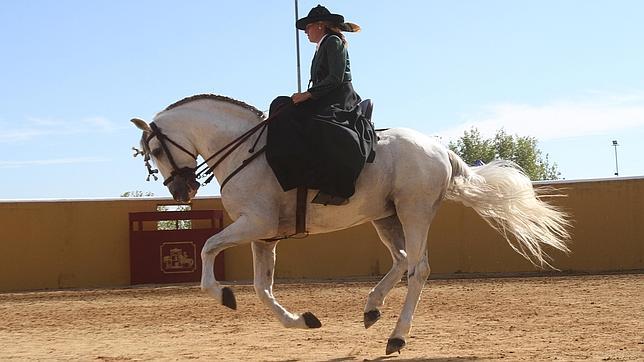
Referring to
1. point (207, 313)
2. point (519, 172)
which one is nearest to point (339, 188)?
point (519, 172)

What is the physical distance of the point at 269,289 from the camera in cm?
760

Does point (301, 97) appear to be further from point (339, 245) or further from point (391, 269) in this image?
point (339, 245)

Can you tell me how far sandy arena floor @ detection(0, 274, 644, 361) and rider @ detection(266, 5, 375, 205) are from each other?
4.89 ft

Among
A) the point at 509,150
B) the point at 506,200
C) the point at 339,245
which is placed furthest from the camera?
the point at 509,150

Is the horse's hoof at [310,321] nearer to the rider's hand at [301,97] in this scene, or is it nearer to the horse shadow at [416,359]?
the horse shadow at [416,359]

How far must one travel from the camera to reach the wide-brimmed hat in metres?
7.65

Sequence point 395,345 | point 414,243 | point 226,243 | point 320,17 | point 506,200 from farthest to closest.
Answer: point 506,200, point 414,243, point 320,17, point 395,345, point 226,243

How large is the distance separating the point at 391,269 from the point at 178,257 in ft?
36.3

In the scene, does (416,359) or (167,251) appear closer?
(416,359)

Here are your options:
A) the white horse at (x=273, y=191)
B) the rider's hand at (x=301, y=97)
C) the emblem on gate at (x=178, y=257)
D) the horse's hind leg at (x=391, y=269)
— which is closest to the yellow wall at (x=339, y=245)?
the emblem on gate at (x=178, y=257)

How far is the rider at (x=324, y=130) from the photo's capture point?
23.7 ft

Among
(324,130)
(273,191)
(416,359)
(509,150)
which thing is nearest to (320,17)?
(324,130)

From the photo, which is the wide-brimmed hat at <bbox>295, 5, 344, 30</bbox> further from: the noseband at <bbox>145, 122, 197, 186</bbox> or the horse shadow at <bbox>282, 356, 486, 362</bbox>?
the horse shadow at <bbox>282, 356, 486, 362</bbox>

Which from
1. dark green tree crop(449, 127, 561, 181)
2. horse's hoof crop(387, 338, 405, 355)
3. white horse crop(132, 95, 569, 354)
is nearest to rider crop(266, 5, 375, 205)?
white horse crop(132, 95, 569, 354)
